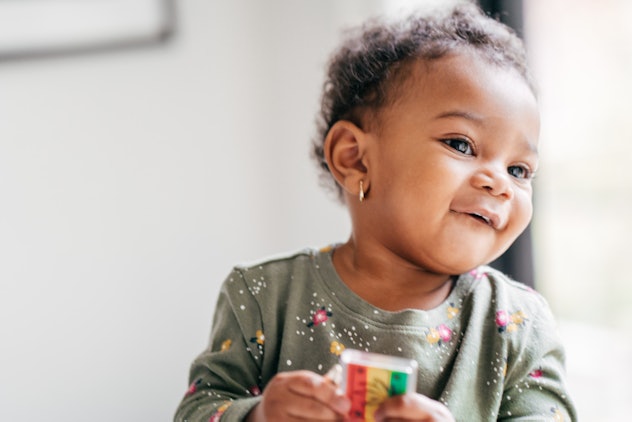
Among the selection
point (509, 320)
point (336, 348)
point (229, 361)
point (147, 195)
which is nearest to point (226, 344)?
point (229, 361)

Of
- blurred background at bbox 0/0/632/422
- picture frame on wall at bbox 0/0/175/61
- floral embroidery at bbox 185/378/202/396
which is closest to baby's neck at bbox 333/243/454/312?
floral embroidery at bbox 185/378/202/396

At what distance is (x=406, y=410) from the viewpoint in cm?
79

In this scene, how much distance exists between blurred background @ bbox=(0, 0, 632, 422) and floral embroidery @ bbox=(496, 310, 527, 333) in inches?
17.6

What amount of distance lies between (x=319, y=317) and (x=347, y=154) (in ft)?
0.72

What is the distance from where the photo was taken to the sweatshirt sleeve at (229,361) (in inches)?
39.3

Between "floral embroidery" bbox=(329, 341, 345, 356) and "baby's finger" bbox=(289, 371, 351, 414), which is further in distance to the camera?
"floral embroidery" bbox=(329, 341, 345, 356)

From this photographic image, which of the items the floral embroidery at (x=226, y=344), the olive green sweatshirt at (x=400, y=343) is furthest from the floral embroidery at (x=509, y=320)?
the floral embroidery at (x=226, y=344)

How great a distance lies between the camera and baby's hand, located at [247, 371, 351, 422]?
2.63 feet

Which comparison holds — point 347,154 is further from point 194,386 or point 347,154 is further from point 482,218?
point 194,386

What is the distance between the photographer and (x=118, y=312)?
4.84 ft

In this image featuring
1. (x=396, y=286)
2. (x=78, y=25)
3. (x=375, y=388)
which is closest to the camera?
(x=375, y=388)

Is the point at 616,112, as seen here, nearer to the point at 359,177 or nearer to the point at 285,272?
the point at 359,177

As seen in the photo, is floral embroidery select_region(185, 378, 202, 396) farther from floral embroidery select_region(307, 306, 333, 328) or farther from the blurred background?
the blurred background

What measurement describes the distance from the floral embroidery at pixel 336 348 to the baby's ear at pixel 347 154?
0.20 m
